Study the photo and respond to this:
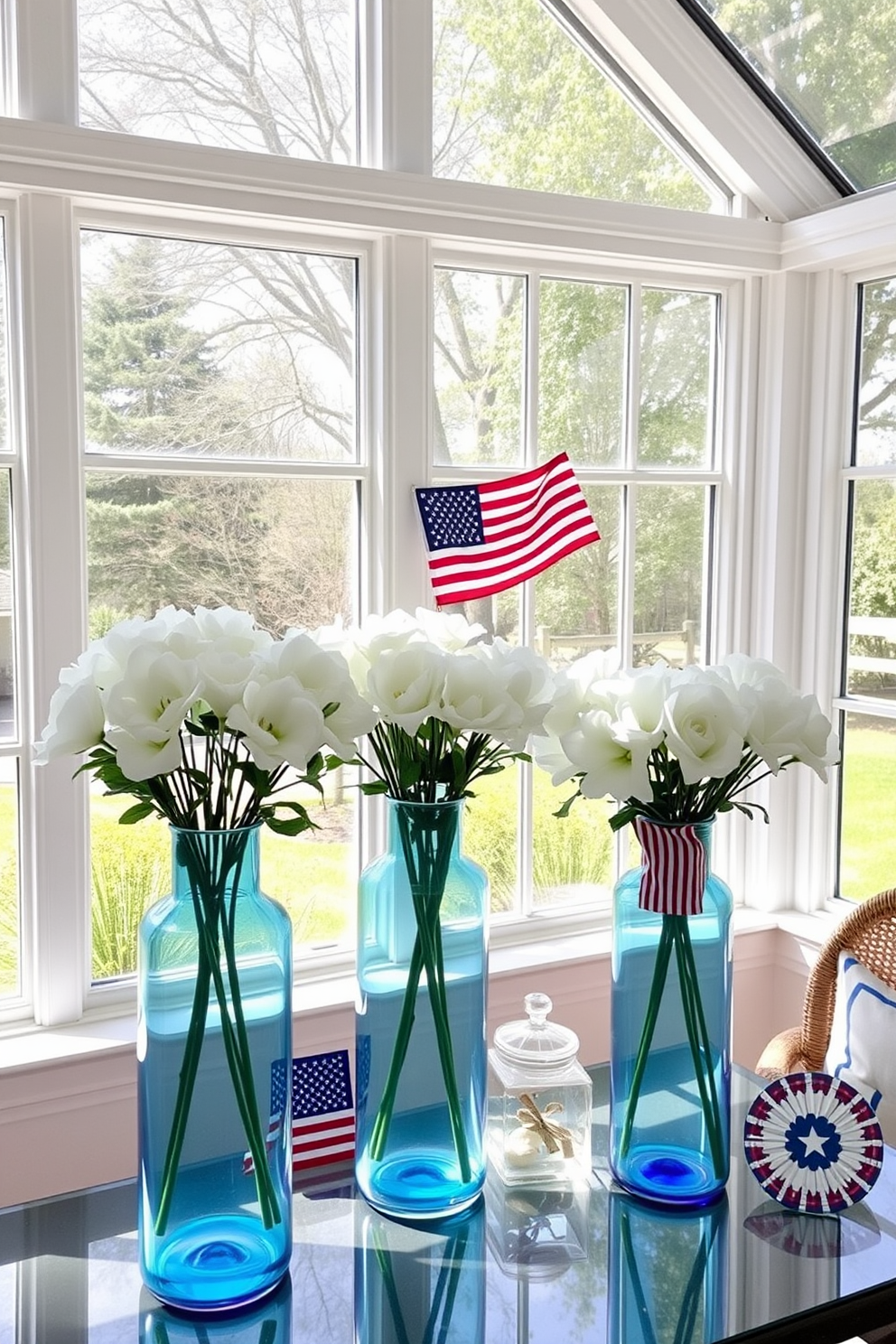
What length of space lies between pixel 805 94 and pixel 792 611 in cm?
117

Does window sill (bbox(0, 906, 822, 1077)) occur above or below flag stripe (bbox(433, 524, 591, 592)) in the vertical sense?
below

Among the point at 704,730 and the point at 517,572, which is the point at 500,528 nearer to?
the point at 517,572

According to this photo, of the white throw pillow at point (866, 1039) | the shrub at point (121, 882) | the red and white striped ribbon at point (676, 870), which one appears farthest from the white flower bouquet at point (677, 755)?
the shrub at point (121, 882)

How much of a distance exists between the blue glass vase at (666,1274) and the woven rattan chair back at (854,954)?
0.82 metres

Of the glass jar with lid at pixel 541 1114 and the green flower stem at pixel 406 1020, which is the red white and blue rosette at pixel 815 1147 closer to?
the glass jar with lid at pixel 541 1114

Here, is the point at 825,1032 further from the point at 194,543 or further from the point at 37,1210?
the point at 194,543

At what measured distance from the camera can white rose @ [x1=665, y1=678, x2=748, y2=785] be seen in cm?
113

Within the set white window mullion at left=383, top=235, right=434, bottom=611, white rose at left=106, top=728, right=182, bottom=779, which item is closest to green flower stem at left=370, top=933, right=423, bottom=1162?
white rose at left=106, top=728, right=182, bottom=779

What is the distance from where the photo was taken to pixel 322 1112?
139cm

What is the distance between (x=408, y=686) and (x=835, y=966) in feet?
4.14

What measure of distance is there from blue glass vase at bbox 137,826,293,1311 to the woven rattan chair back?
124cm

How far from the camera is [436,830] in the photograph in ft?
3.96

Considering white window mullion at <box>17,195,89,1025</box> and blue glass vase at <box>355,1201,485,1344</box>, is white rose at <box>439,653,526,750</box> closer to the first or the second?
blue glass vase at <box>355,1201,485,1344</box>

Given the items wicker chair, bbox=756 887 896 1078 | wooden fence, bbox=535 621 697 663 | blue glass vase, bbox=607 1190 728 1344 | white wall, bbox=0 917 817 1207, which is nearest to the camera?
blue glass vase, bbox=607 1190 728 1344
